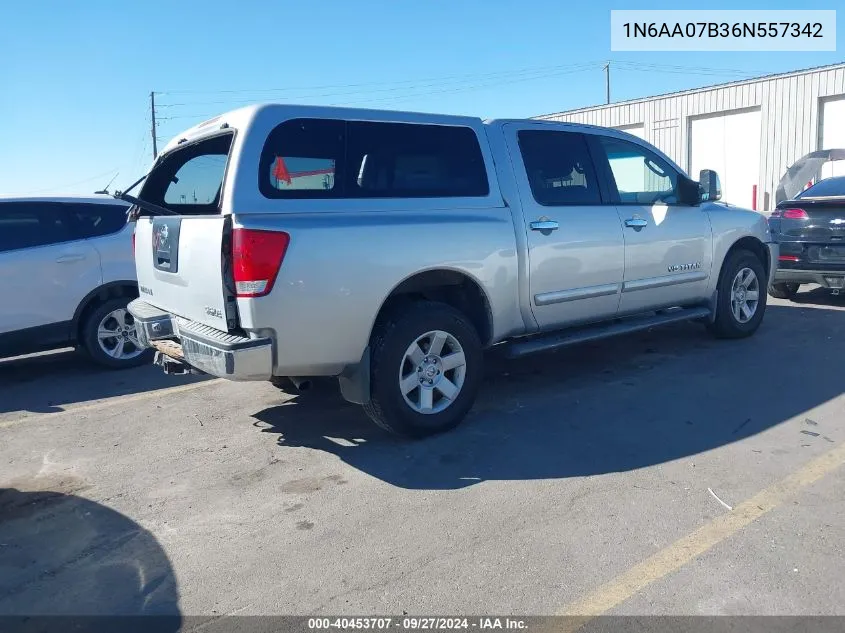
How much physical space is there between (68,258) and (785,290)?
8.74 meters

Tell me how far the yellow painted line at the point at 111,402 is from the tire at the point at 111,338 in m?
0.84

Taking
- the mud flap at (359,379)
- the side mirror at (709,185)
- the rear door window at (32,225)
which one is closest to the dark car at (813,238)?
the side mirror at (709,185)

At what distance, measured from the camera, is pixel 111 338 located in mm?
6910

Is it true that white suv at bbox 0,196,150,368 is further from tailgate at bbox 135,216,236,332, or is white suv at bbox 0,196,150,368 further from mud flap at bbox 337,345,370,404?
mud flap at bbox 337,345,370,404

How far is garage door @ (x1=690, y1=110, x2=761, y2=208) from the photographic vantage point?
22797mm

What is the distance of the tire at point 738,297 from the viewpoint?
6.60 metres

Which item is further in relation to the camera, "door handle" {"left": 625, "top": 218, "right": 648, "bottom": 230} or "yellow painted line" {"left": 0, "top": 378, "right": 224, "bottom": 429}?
"door handle" {"left": 625, "top": 218, "right": 648, "bottom": 230}

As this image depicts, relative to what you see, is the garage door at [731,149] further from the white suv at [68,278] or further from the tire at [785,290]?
the white suv at [68,278]

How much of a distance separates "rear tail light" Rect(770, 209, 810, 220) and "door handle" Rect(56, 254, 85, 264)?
810 centimetres

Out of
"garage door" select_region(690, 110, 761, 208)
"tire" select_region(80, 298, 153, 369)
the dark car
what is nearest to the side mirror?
the dark car

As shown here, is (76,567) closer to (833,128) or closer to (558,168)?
(558,168)

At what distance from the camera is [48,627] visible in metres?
2.75

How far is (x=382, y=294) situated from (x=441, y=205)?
31.3 inches

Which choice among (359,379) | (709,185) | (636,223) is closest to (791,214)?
(709,185)
